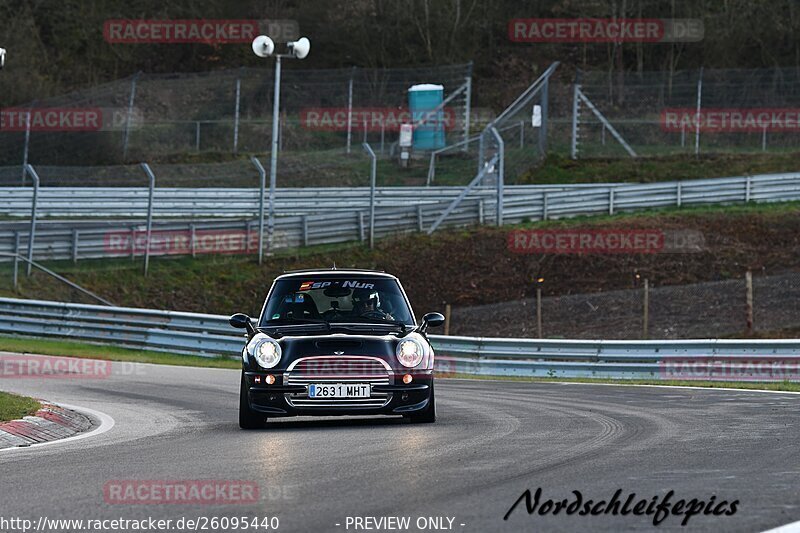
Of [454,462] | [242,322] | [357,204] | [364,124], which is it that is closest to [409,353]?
[242,322]

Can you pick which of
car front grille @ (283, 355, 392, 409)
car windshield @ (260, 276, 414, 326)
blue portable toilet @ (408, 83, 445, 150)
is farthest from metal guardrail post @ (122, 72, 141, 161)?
car front grille @ (283, 355, 392, 409)

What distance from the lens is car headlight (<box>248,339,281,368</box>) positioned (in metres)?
11.9

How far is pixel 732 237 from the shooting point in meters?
36.2

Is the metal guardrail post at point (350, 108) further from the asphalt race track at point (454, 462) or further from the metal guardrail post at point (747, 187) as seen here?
the asphalt race track at point (454, 462)

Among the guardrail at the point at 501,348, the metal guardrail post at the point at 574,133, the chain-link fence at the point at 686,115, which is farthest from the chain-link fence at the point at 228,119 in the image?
the guardrail at the point at 501,348

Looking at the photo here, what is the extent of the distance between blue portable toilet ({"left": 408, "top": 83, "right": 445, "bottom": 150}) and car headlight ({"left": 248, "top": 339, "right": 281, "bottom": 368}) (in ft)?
111

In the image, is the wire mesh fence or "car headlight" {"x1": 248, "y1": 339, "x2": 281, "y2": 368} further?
the wire mesh fence

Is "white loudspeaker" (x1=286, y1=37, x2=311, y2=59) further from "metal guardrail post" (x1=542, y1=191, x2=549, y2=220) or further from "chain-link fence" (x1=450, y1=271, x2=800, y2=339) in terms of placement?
"metal guardrail post" (x1=542, y1=191, x2=549, y2=220)

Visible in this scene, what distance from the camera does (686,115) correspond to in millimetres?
44781

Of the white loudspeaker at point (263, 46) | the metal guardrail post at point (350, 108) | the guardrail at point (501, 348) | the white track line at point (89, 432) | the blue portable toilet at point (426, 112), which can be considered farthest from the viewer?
the blue portable toilet at point (426, 112)

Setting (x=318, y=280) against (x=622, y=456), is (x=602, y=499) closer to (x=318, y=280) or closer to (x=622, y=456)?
(x=622, y=456)

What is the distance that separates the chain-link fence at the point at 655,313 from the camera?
27297 millimetres

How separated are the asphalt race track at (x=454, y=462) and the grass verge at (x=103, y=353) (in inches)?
408

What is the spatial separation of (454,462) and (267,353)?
11.1ft
